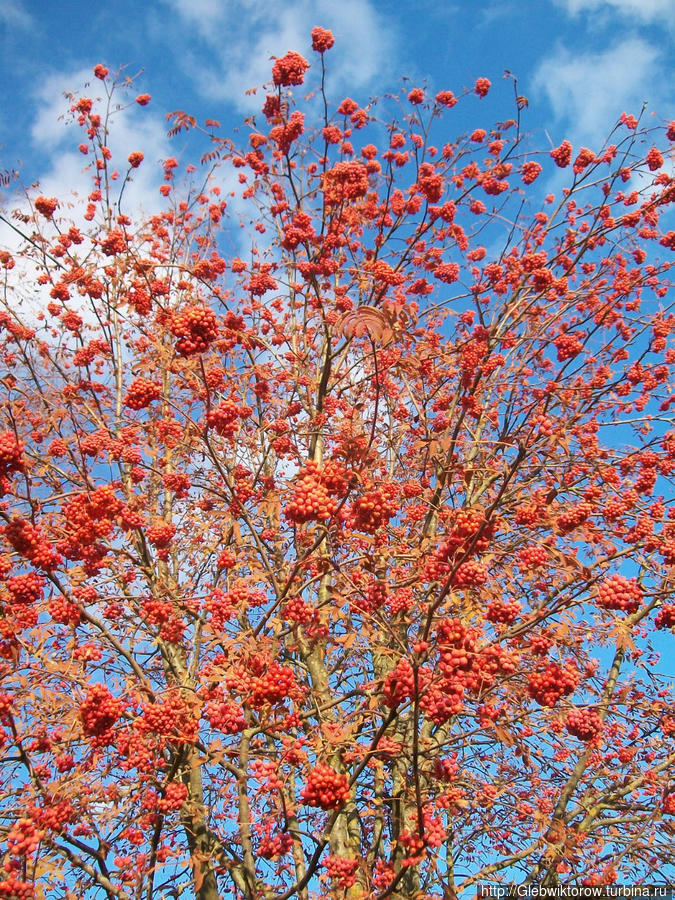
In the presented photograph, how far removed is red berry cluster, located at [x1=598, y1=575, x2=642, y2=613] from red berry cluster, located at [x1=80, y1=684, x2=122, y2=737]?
11.4 feet

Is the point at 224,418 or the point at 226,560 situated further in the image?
the point at 226,560

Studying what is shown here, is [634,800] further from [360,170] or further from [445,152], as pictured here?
[445,152]

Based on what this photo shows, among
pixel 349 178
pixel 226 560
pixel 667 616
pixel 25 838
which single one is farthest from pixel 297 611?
pixel 349 178

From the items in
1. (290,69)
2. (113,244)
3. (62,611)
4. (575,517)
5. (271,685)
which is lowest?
(62,611)

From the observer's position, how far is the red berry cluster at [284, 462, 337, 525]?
352 centimetres

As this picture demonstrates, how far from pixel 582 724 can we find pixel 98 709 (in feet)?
11.3

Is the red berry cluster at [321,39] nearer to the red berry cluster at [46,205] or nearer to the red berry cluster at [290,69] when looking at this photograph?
the red berry cluster at [290,69]

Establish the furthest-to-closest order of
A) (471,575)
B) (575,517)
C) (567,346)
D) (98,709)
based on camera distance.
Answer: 1. (567,346)
2. (575,517)
3. (98,709)
4. (471,575)

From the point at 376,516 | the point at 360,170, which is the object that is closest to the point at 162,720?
the point at 376,516

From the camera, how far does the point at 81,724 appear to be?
4.32 m

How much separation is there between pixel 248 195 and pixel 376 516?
25.4 feet

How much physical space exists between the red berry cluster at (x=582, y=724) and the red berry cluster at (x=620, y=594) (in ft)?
2.73

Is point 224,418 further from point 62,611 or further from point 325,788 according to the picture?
point 325,788

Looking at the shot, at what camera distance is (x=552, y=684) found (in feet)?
12.7
